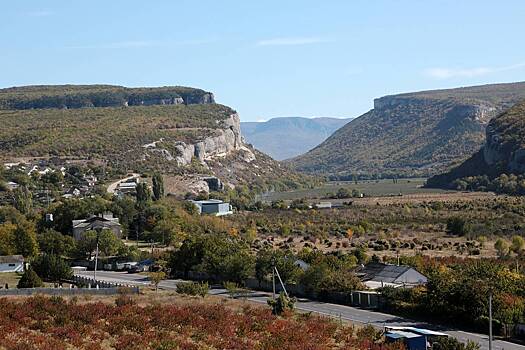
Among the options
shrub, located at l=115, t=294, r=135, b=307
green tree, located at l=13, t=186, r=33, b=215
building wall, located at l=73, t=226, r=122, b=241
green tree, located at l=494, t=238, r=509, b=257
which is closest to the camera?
shrub, located at l=115, t=294, r=135, b=307

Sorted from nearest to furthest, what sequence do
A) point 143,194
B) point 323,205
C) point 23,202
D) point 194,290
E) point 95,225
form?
1. point 194,290
2. point 95,225
3. point 23,202
4. point 143,194
5. point 323,205

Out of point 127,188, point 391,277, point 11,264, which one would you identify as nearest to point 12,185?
point 127,188

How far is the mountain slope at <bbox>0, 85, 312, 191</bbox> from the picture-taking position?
14175 centimetres

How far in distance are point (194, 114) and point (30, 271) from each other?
147 m

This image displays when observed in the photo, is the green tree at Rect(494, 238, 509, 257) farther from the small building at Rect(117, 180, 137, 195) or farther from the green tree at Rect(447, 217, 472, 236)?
the small building at Rect(117, 180, 137, 195)

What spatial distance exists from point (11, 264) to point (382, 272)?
27.4 metres

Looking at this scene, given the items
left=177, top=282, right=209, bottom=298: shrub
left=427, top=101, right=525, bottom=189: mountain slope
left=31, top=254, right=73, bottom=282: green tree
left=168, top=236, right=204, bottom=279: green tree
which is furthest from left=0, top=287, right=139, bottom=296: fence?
left=427, top=101, right=525, bottom=189: mountain slope

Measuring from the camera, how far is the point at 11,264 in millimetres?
64125

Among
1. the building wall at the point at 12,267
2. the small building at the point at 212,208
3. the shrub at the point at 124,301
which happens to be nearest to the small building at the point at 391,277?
the shrub at the point at 124,301

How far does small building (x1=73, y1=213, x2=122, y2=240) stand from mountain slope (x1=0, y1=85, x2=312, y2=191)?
51586 mm

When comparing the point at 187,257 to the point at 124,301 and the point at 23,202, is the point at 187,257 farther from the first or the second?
the point at 23,202

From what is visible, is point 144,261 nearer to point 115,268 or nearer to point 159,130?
point 115,268

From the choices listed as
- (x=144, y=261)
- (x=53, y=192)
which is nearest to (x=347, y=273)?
(x=144, y=261)

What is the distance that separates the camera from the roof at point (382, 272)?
167 ft
